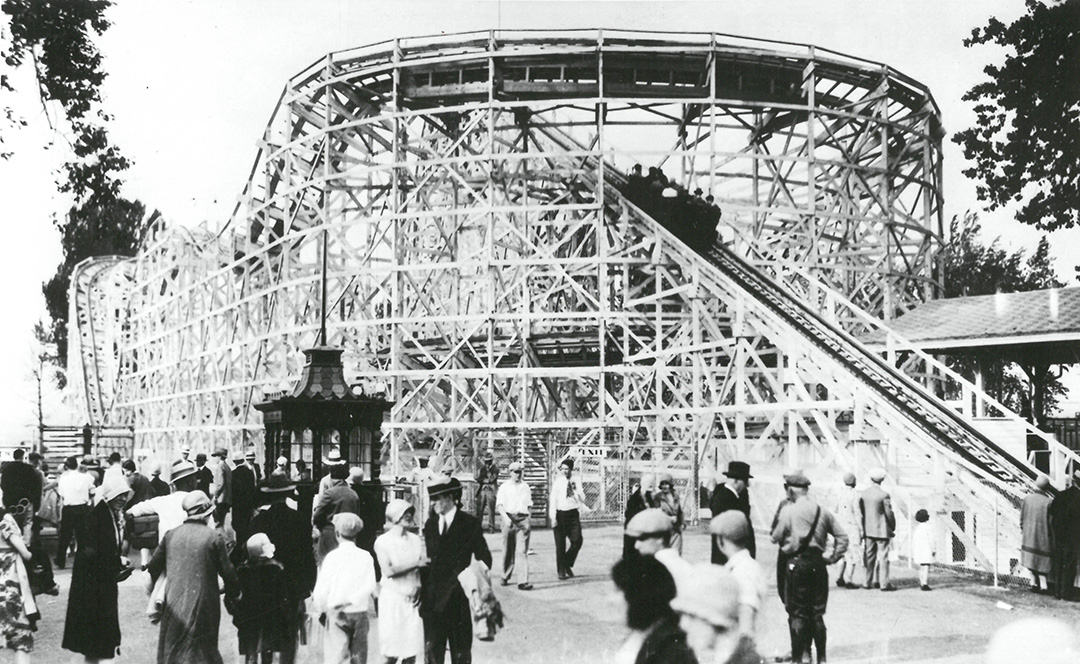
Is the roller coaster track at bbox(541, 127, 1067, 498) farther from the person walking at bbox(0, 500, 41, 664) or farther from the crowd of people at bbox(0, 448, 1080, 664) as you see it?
the person walking at bbox(0, 500, 41, 664)

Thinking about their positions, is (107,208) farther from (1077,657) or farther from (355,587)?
(1077,657)

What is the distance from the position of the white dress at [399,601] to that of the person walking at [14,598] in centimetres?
309

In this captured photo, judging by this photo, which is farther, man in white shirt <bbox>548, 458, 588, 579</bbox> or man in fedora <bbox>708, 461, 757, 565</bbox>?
man in white shirt <bbox>548, 458, 588, 579</bbox>

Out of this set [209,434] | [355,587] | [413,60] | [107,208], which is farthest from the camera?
[209,434]

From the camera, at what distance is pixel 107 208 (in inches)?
521

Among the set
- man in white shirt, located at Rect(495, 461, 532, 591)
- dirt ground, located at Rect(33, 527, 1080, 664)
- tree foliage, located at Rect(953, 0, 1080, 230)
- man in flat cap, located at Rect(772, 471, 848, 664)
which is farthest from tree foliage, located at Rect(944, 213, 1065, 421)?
man in flat cap, located at Rect(772, 471, 848, 664)

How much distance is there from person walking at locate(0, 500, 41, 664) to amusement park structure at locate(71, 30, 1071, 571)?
1180 cm

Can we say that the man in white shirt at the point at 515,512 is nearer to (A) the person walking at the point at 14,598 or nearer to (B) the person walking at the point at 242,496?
(B) the person walking at the point at 242,496

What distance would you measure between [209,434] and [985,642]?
2666 centimetres

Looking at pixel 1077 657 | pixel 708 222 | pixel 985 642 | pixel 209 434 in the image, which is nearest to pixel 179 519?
pixel 985 642

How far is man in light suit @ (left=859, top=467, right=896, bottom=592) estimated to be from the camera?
12359 mm

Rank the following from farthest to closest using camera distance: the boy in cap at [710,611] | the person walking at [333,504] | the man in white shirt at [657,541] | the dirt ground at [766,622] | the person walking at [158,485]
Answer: the person walking at [158,485] → the person walking at [333,504] → the dirt ground at [766,622] → the man in white shirt at [657,541] → the boy in cap at [710,611]

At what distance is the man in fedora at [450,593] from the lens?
24.2 feet

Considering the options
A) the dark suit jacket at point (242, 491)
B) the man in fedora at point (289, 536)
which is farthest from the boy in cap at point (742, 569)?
the dark suit jacket at point (242, 491)
